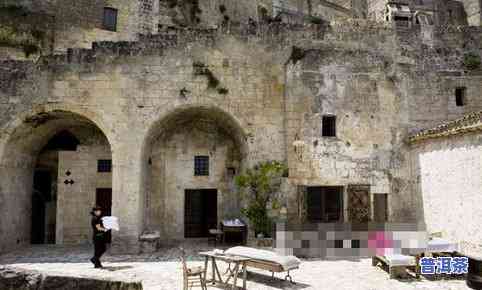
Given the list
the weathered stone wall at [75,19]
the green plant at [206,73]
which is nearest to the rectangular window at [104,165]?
the green plant at [206,73]

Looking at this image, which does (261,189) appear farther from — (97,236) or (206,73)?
(97,236)

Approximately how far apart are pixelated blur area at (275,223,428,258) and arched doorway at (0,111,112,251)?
7.52 meters

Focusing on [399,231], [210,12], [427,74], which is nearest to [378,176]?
[399,231]

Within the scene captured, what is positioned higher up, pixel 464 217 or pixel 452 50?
pixel 452 50

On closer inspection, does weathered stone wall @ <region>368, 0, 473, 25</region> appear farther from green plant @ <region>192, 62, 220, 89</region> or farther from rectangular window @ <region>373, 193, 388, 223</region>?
green plant @ <region>192, 62, 220, 89</region>

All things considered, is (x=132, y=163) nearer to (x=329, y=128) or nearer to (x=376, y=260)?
(x=329, y=128)

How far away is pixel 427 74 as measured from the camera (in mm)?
14242

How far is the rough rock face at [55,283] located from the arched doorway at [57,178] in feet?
29.1

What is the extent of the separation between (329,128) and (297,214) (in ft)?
10.6

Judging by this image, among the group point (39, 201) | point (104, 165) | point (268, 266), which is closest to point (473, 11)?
point (104, 165)

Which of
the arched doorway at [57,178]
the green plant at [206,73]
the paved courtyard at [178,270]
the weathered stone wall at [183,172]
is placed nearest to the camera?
the paved courtyard at [178,270]

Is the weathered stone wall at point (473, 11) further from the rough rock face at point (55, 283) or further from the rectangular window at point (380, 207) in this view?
the rough rock face at point (55, 283)

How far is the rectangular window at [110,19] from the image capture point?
21.1 metres

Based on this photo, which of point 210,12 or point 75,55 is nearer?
point 75,55
